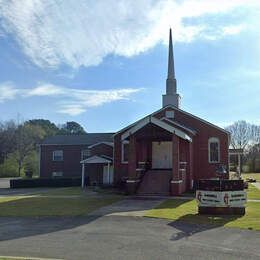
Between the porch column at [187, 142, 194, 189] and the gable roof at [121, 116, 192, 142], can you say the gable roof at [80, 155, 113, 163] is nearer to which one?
the porch column at [187, 142, 194, 189]

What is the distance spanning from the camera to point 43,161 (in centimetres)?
5012

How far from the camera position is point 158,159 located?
32844mm

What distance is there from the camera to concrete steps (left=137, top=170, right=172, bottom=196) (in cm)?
2772

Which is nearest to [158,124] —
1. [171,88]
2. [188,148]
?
[188,148]

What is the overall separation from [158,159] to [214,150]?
14.8ft

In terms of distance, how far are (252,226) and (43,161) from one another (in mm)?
38388

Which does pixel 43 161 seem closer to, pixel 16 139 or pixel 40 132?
pixel 16 139

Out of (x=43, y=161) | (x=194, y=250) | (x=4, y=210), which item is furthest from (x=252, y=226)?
(x=43, y=161)

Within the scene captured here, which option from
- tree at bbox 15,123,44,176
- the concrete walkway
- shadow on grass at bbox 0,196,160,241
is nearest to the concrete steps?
the concrete walkway

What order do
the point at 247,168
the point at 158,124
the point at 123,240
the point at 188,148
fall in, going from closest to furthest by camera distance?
the point at 123,240 < the point at 158,124 < the point at 188,148 < the point at 247,168

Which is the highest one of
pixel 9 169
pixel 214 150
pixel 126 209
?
pixel 214 150

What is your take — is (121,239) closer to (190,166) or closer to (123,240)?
(123,240)

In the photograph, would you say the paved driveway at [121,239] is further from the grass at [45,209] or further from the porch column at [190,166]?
the porch column at [190,166]

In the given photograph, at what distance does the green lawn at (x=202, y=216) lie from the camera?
15.1m
